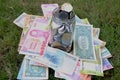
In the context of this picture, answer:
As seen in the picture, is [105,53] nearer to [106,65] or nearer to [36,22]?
[106,65]

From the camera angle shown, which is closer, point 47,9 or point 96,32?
point 96,32

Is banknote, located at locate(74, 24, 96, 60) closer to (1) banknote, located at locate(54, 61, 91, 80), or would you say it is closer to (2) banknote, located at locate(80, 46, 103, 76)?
(2) banknote, located at locate(80, 46, 103, 76)

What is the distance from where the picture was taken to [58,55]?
2045 millimetres

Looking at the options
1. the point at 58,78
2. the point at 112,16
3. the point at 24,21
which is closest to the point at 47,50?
the point at 58,78

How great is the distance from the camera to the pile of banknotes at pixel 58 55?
6.49 ft

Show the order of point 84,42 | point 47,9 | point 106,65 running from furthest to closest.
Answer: point 47,9 < point 84,42 < point 106,65

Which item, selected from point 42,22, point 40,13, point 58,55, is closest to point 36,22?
point 42,22

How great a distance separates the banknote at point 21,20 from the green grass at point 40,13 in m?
0.03

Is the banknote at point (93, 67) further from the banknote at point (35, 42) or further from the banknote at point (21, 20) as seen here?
the banknote at point (21, 20)

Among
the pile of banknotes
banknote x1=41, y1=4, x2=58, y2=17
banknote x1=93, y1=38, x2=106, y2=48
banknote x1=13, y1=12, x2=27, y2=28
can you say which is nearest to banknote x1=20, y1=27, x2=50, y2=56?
the pile of banknotes

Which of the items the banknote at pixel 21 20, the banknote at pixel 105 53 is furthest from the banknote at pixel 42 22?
the banknote at pixel 105 53

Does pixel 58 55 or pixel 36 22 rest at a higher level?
pixel 36 22

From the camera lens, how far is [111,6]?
2617 mm

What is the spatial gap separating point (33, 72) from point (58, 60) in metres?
0.19
